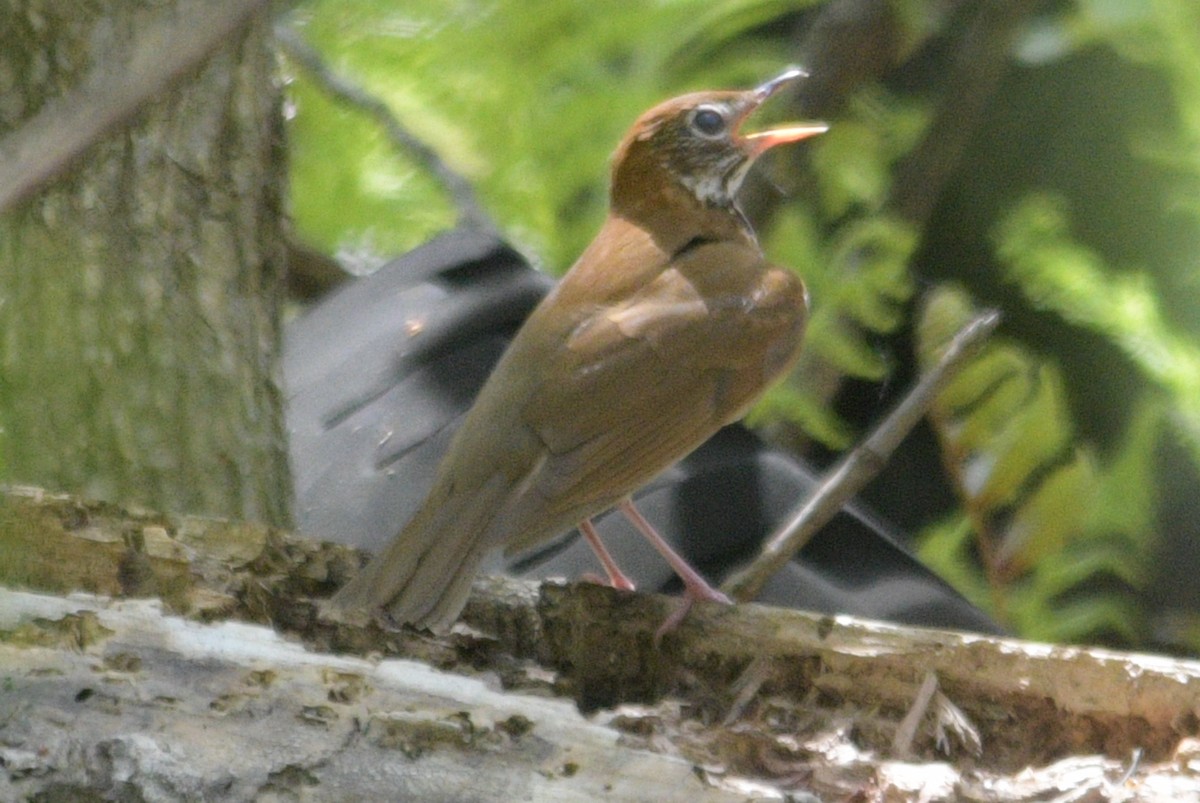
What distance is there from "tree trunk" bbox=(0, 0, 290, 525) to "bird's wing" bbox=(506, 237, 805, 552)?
0.66 m

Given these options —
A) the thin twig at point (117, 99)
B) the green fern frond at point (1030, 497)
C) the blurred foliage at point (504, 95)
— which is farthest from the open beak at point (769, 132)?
the thin twig at point (117, 99)

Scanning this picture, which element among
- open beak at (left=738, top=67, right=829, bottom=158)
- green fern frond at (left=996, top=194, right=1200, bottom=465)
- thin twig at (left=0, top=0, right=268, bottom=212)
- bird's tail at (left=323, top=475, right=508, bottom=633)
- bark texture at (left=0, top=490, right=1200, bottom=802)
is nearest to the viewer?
thin twig at (left=0, top=0, right=268, bottom=212)

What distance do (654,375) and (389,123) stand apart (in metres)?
1.62

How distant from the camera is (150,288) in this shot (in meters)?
2.52

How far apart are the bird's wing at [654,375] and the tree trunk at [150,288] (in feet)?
2.17

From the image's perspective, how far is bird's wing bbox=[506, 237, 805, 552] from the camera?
214 centimetres

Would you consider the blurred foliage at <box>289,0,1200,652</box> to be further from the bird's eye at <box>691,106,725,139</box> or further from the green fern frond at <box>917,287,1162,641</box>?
the bird's eye at <box>691,106,725,139</box>

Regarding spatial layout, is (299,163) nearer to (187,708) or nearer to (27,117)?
(27,117)

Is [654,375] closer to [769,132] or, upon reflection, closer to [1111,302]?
[769,132]

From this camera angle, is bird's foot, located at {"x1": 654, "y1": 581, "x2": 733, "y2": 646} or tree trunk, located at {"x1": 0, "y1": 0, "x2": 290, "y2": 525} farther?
tree trunk, located at {"x1": 0, "y1": 0, "x2": 290, "y2": 525}

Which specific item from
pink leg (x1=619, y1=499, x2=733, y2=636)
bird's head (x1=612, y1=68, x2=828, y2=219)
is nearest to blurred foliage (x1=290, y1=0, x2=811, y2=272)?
bird's head (x1=612, y1=68, x2=828, y2=219)

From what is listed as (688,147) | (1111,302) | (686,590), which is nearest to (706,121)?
(688,147)

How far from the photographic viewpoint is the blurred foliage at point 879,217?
3.32 m

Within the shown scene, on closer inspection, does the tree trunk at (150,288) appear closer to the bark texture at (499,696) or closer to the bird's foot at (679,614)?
the bark texture at (499,696)
